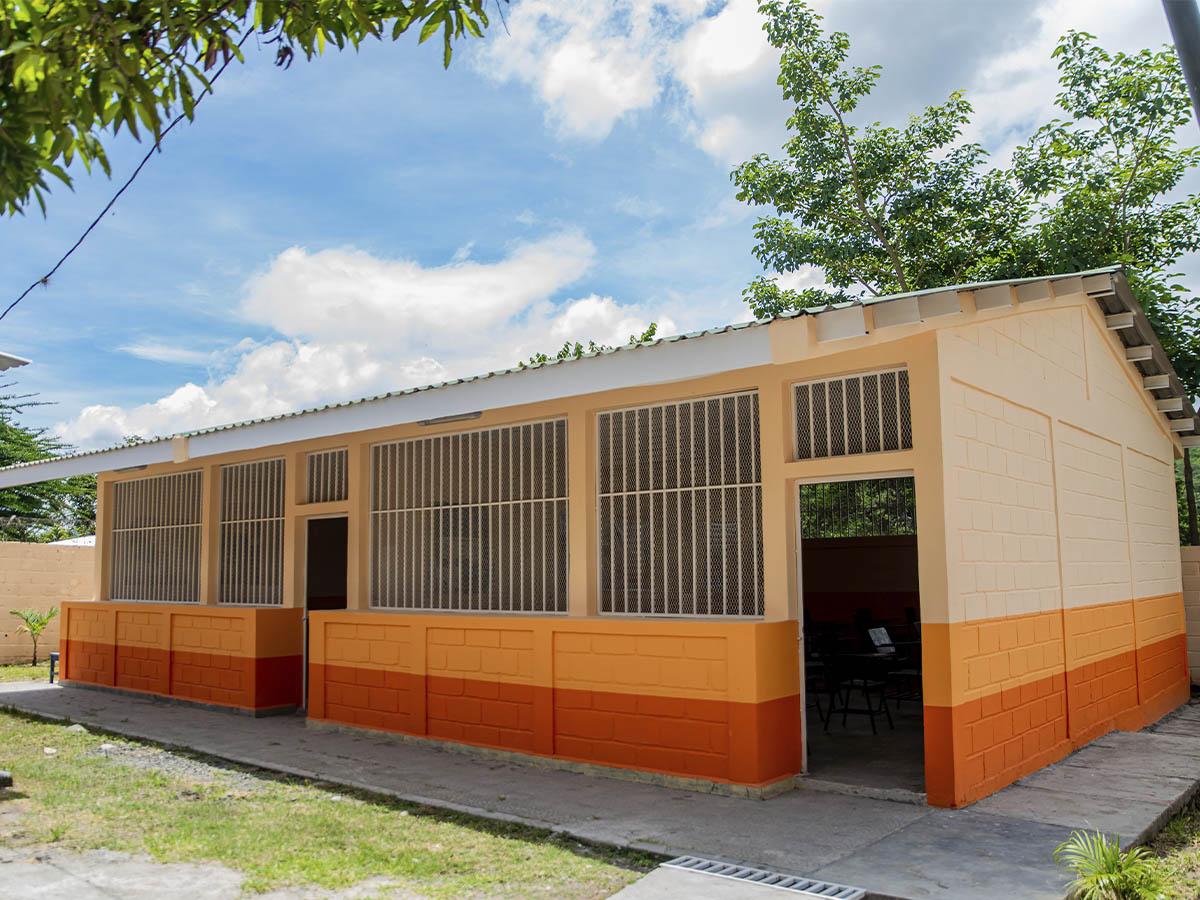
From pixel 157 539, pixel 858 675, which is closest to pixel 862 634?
pixel 858 675

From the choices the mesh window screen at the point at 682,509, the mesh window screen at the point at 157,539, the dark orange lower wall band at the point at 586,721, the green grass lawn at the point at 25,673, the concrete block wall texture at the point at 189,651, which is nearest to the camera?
the dark orange lower wall band at the point at 586,721

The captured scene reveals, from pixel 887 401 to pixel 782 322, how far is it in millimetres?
1235

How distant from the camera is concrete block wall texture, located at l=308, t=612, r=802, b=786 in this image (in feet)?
21.8

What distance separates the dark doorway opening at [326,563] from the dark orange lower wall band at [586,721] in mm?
3577

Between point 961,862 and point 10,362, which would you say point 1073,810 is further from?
point 10,362

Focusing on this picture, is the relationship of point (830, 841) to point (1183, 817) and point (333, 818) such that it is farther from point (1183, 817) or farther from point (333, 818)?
point (333, 818)

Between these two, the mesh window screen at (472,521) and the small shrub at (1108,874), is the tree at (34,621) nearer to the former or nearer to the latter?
the mesh window screen at (472,521)

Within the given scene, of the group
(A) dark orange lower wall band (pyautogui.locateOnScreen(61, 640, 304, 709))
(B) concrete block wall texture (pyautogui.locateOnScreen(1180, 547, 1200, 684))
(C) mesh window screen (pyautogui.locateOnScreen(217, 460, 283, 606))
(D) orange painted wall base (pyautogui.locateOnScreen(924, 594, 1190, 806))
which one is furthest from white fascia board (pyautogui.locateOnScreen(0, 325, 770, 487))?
(B) concrete block wall texture (pyautogui.locateOnScreen(1180, 547, 1200, 684))

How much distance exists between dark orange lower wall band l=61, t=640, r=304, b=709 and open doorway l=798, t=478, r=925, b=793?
5.30 m

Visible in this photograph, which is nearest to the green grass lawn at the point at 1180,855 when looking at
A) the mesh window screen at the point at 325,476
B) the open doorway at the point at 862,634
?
the open doorway at the point at 862,634

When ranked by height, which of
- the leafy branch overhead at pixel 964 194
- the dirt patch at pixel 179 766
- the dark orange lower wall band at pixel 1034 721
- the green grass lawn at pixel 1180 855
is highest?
the leafy branch overhead at pixel 964 194

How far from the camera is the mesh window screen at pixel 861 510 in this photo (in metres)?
16.3

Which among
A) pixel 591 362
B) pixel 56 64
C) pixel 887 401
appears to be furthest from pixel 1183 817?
pixel 56 64

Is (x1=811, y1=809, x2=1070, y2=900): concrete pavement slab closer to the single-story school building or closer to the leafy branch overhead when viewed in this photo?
the single-story school building
